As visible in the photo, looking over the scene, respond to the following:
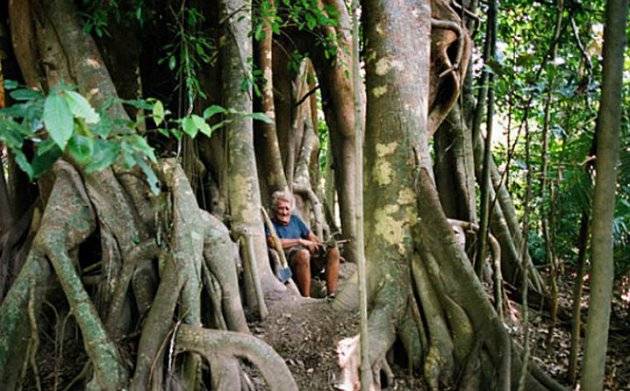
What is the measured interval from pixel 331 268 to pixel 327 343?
1849 millimetres

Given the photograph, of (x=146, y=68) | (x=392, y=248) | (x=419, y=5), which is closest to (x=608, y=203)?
(x=392, y=248)

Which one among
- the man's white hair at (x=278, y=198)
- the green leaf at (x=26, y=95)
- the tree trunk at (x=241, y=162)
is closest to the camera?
the green leaf at (x=26, y=95)

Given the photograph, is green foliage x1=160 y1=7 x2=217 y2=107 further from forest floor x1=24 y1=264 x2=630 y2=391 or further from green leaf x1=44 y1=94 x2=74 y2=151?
green leaf x1=44 y1=94 x2=74 y2=151

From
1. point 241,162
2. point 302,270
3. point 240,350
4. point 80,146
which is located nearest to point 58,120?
point 80,146

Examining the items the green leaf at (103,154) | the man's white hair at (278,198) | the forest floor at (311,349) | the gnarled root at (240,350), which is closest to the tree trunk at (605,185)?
the forest floor at (311,349)

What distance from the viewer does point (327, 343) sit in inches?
167

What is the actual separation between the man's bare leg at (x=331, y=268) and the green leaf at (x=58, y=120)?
4.75 m

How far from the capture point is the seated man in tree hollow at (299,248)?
5785mm

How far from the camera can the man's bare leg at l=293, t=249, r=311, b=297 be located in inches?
226

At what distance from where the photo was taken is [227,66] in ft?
16.5

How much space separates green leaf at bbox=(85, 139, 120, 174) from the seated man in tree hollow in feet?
12.7

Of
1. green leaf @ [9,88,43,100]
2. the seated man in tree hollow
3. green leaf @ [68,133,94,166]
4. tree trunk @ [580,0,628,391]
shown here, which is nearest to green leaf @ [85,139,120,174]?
green leaf @ [68,133,94,166]

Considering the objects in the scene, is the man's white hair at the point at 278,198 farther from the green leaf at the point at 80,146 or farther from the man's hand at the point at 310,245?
the green leaf at the point at 80,146

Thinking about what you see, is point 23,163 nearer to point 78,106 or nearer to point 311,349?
point 78,106
